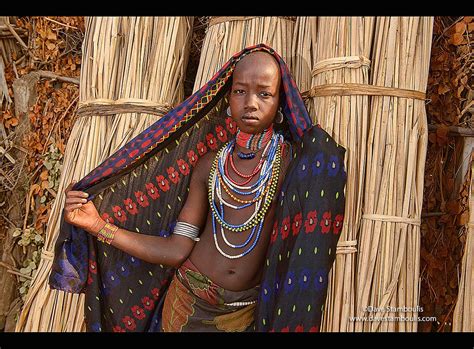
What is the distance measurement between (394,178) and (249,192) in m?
0.55

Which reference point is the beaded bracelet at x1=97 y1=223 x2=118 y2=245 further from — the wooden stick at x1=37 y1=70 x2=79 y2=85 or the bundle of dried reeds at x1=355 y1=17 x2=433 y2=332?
the wooden stick at x1=37 y1=70 x2=79 y2=85

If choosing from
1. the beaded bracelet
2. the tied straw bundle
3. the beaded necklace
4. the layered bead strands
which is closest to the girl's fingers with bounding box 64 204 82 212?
the beaded bracelet

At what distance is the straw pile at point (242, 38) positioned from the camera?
2.59 meters

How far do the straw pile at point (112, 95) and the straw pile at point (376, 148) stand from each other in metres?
0.66

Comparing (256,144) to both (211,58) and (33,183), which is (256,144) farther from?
(33,183)

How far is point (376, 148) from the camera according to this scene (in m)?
2.30

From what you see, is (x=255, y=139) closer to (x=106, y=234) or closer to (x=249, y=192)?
(x=249, y=192)

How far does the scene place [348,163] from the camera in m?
2.30

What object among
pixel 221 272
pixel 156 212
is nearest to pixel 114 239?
pixel 156 212

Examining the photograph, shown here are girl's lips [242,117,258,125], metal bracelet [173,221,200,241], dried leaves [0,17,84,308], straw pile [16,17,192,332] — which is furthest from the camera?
dried leaves [0,17,84,308]

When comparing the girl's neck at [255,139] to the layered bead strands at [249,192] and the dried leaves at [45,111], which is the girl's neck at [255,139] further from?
the dried leaves at [45,111]

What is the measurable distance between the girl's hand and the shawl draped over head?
4cm

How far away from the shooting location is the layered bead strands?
6.75ft

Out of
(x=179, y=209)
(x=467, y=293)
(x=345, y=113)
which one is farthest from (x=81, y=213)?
(x=467, y=293)
